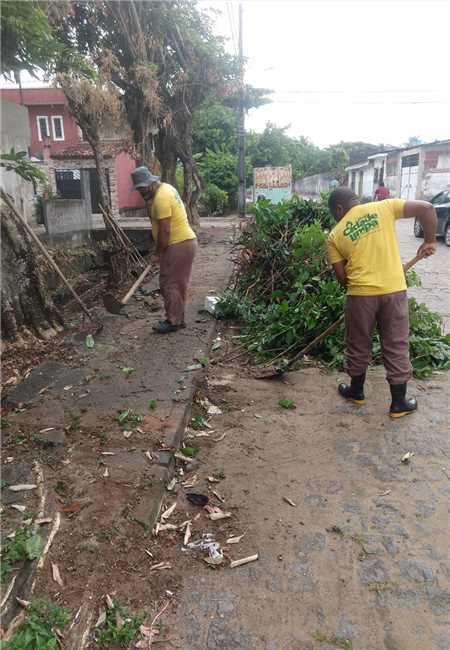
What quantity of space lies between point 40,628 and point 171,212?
4.00 meters

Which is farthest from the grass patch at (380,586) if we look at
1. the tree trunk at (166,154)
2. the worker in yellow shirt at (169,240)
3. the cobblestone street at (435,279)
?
the tree trunk at (166,154)

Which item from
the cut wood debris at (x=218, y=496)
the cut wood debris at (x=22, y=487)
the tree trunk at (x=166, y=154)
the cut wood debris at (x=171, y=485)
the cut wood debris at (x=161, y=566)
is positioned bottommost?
the cut wood debris at (x=218, y=496)

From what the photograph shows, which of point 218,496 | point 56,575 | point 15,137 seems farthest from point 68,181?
point 56,575

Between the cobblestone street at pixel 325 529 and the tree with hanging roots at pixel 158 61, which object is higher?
the tree with hanging roots at pixel 158 61

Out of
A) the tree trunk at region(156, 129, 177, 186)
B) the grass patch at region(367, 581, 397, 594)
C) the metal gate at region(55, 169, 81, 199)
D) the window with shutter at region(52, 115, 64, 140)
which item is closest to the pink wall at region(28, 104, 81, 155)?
the window with shutter at region(52, 115, 64, 140)

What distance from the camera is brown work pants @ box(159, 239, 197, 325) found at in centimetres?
530

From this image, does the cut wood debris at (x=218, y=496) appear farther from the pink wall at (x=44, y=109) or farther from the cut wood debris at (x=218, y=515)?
the pink wall at (x=44, y=109)

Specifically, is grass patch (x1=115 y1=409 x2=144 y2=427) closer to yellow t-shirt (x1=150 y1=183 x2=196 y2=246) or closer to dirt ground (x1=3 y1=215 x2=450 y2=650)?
dirt ground (x1=3 y1=215 x2=450 y2=650)

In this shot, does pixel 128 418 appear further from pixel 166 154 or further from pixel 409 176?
pixel 409 176

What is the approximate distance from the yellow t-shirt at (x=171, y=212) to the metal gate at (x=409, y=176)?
2418 cm

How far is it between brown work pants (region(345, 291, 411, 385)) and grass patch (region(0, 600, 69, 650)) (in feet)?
8.81

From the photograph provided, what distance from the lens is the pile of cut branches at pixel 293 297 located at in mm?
4875

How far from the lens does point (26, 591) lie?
2.02m

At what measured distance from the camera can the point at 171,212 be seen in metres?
5.12
